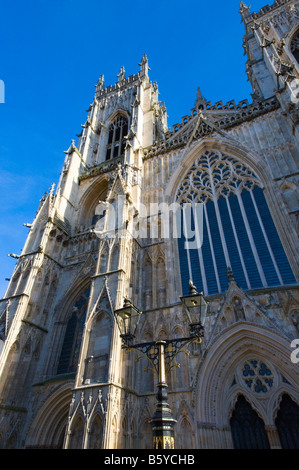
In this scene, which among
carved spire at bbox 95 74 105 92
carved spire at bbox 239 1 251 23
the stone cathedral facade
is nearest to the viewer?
the stone cathedral facade

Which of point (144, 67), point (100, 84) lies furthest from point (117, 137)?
point (100, 84)

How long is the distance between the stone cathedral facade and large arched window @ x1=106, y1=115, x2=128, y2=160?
2.88 m

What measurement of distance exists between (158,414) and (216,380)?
488 cm

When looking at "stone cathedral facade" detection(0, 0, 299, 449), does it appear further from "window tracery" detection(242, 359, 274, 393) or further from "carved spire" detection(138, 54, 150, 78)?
"carved spire" detection(138, 54, 150, 78)

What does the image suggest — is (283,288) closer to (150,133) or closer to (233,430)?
(233,430)

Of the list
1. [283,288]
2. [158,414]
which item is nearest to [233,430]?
[283,288]

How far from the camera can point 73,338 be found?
12.3 meters

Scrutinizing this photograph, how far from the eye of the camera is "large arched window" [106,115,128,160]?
2173cm

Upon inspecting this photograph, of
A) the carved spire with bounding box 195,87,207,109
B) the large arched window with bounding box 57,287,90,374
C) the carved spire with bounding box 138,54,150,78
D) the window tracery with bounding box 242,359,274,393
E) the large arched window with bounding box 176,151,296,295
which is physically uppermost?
the carved spire with bounding box 138,54,150,78

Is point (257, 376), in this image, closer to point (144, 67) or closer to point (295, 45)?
point (295, 45)

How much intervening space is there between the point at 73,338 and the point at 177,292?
15.9 feet

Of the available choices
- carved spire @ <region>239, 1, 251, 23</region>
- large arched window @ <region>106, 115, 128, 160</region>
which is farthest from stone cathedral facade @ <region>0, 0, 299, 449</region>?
carved spire @ <region>239, 1, 251, 23</region>

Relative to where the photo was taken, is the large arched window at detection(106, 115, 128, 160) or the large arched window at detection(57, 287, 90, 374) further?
the large arched window at detection(106, 115, 128, 160)

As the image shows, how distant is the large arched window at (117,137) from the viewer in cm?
2173
